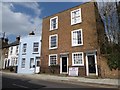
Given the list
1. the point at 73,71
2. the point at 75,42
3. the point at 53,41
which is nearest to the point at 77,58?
the point at 73,71

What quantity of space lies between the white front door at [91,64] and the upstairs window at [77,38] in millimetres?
2364

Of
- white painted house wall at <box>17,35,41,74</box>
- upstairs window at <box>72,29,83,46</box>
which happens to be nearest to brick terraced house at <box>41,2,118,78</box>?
upstairs window at <box>72,29,83,46</box>

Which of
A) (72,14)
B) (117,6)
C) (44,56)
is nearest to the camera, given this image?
(117,6)

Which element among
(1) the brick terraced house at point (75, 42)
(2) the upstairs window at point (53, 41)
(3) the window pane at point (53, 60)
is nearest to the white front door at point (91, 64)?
(1) the brick terraced house at point (75, 42)

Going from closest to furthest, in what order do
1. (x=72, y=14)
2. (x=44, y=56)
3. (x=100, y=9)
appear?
1. (x=100, y=9)
2. (x=72, y=14)
3. (x=44, y=56)

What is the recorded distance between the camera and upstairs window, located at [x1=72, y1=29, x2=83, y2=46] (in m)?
22.2

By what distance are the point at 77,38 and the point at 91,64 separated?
4.31 metres

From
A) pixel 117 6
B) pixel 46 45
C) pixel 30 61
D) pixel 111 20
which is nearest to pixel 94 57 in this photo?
pixel 111 20

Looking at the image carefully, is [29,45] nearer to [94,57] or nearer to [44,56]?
[44,56]

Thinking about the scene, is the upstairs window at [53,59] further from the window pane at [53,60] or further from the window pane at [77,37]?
the window pane at [77,37]

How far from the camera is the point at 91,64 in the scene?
20500 mm

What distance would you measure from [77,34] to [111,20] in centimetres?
539

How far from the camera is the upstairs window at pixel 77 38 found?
2220 cm

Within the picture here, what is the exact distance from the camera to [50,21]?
26.9 meters
